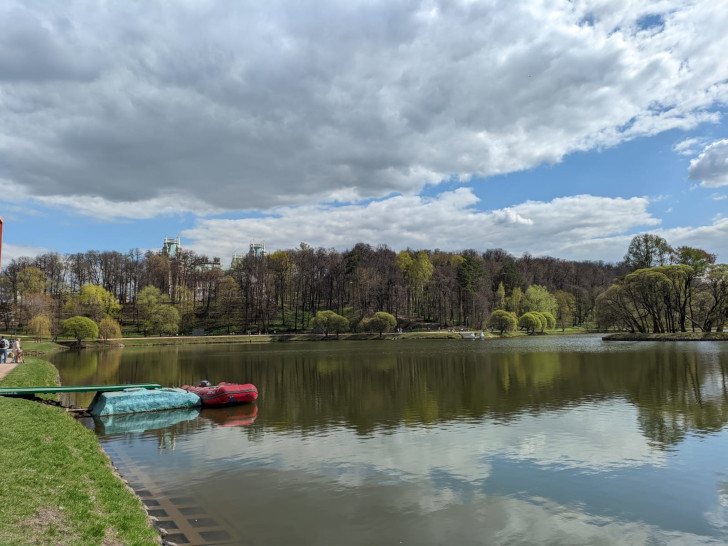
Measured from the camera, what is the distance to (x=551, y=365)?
38.1 m

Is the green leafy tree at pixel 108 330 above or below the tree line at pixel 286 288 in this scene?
below

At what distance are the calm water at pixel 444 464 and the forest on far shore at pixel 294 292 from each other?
68.1 meters

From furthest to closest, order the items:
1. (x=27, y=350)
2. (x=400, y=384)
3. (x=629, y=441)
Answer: (x=27, y=350) < (x=400, y=384) < (x=629, y=441)

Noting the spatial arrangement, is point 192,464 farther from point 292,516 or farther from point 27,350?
point 27,350

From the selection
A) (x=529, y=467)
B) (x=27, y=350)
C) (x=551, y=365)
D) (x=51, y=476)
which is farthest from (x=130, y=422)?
(x=27, y=350)

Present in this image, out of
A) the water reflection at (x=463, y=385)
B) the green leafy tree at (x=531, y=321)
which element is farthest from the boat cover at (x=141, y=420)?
the green leafy tree at (x=531, y=321)

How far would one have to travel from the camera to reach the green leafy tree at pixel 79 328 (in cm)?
7231

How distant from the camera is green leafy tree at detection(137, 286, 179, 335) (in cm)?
9044

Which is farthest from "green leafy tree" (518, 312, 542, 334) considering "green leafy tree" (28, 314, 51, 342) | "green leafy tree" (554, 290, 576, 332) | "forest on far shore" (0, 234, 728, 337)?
"green leafy tree" (28, 314, 51, 342)

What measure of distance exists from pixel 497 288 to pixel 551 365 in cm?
8137

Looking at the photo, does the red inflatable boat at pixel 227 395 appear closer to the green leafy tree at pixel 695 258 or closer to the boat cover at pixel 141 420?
the boat cover at pixel 141 420

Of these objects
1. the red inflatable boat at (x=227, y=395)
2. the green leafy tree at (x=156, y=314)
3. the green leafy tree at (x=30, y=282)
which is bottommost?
the red inflatable boat at (x=227, y=395)

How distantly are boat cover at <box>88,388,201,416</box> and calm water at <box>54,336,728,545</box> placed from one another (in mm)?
597

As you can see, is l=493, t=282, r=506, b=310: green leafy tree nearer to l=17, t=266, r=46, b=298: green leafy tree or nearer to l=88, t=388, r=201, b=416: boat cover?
l=88, t=388, r=201, b=416: boat cover
